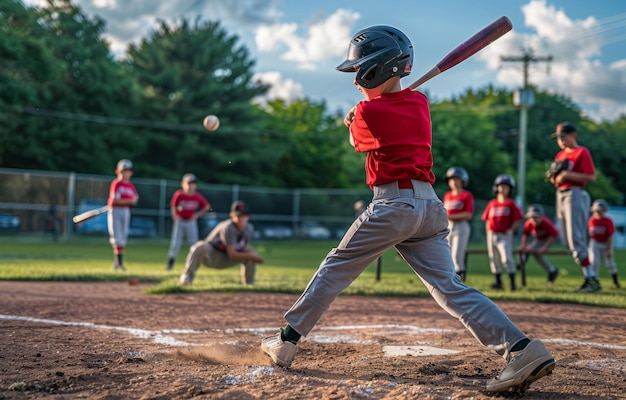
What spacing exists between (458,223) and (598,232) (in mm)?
2832

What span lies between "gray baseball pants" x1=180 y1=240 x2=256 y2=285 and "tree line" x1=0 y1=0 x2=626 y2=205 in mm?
26751

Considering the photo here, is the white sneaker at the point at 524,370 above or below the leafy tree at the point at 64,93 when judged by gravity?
below

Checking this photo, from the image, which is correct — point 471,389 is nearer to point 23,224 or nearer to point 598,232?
point 598,232

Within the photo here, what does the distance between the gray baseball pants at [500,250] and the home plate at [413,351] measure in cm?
604

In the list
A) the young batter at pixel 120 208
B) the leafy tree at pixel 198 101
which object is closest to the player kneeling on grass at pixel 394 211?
the young batter at pixel 120 208

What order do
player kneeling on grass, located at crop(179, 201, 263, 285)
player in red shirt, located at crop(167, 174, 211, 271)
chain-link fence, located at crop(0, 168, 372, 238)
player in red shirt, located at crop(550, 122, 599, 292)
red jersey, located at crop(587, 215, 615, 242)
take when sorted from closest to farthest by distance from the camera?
player in red shirt, located at crop(550, 122, 599, 292) < player kneeling on grass, located at crop(179, 201, 263, 285) < red jersey, located at crop(587, 215, 615, 242) < player in red shirt, located at crop(167, 174, 211, 271) < chain-link fence, located at crop(0, 168, 372, 238)

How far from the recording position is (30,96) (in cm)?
3334

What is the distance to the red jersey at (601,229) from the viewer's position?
1203 centimetres

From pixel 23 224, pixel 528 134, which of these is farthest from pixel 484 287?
pixel 528 134

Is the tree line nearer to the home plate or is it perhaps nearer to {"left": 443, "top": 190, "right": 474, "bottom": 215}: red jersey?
{"left": 443, "top": 190, "right": 474, "bottom": 215}: red jersey

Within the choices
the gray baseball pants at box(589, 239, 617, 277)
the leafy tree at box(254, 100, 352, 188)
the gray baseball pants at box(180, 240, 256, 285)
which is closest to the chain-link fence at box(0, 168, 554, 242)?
the leafy tree at box(254, 100, 352, 188)

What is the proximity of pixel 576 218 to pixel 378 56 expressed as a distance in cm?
635

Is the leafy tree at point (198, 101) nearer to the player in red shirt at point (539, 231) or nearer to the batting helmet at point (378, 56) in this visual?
the player in red shirt at point (539, 231)

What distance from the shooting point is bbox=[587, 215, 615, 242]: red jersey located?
12.0m
